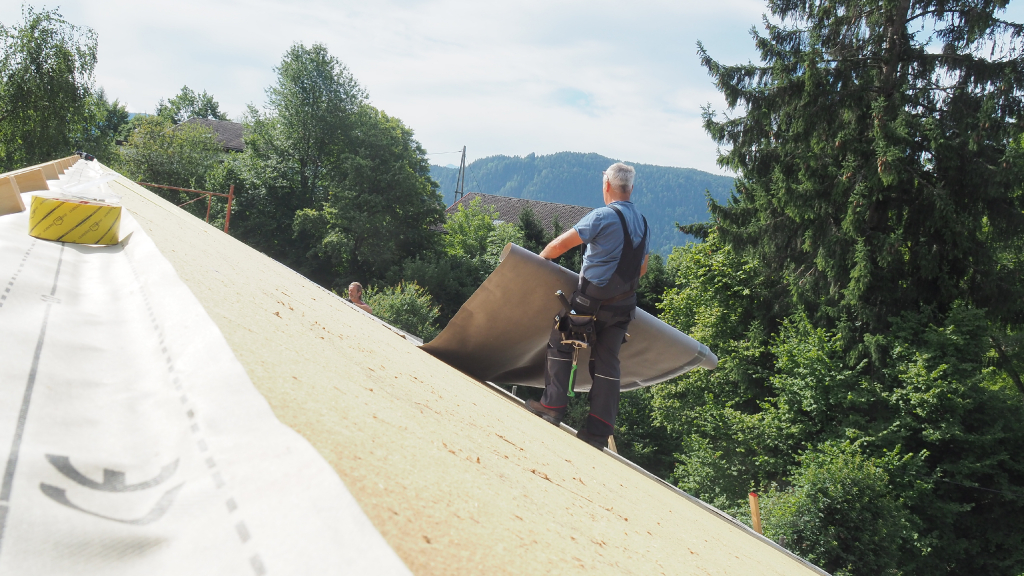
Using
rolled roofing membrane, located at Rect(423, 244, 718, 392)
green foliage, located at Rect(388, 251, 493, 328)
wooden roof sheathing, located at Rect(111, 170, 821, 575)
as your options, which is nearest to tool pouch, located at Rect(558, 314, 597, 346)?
rolled roofing membrane, located at Rect(423, 244, 718, 392)

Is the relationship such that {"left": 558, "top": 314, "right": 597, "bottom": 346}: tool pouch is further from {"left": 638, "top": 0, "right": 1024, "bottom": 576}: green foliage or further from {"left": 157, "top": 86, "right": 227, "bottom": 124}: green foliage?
{"left": 157, "top": 86, "right": 227, "bottom": 124}: green foliage

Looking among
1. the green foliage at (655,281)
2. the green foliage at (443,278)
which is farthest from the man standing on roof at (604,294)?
the green foliage at (443,278)

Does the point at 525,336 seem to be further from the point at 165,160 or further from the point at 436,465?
the point at 165,160

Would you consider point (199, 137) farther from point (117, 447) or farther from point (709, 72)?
point (117, 447)

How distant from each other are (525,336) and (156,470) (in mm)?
2545

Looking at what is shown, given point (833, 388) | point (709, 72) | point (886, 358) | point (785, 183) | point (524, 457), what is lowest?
point (833, 388)

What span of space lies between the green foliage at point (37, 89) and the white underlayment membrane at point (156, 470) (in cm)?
2691

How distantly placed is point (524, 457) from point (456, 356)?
1.72 metres

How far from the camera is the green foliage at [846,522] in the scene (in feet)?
41.1

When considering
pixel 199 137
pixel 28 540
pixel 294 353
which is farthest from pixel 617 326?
pixel 199 137

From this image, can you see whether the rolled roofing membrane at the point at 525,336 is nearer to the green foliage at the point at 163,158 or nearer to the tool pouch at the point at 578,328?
the tool pouch at the point at 578,328

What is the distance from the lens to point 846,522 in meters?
12.8

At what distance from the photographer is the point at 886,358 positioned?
13.9 m

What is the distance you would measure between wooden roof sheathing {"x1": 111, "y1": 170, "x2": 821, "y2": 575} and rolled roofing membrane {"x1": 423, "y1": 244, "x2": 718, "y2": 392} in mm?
976
